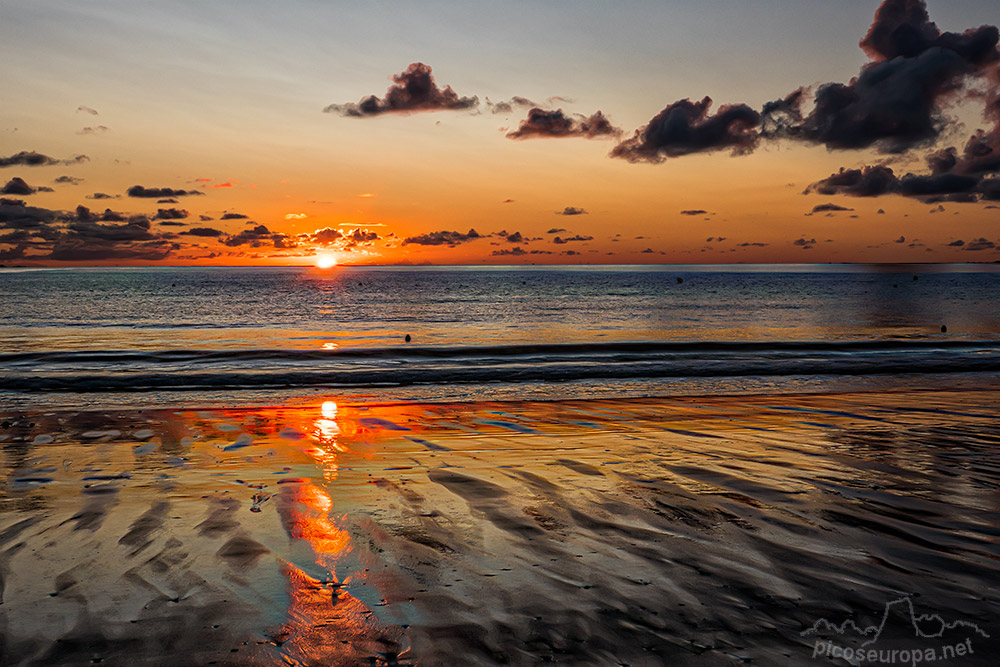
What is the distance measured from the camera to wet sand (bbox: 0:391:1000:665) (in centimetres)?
429

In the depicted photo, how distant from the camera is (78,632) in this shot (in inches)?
173

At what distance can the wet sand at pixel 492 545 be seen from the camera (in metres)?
4.29

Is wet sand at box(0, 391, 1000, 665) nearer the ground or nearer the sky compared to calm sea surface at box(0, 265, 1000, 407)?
nearer the sky

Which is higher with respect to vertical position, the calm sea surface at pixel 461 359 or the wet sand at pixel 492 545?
the wet sand at pixel 492 545

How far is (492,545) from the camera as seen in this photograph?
6.00 m

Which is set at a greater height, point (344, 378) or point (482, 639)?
point (482, 639)

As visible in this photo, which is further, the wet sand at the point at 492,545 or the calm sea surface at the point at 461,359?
the calm sea surface at the point at 461,359

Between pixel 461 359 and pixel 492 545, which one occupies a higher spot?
pixel 492 545

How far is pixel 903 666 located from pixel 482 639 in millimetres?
2785

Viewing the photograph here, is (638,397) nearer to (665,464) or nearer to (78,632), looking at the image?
(665,464)

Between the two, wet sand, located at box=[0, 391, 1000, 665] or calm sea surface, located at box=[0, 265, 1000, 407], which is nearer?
wet sand, located at box=[0, 391, 1000, 665]

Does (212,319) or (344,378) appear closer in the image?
(344,378)

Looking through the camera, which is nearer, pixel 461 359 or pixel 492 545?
pixel 492 545

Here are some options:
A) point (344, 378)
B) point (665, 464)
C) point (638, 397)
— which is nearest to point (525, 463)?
point (665, 464)
